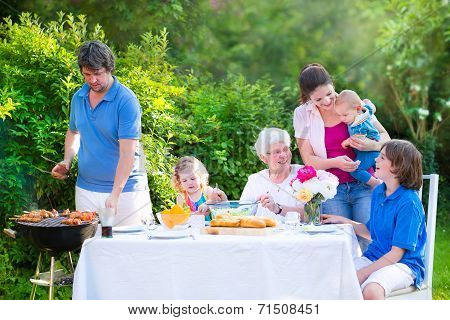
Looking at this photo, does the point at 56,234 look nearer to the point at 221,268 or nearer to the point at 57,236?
the point at 57,236

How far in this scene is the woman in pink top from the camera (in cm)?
415

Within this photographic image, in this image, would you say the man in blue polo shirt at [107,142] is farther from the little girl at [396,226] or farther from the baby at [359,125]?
the little girl at [396,226]

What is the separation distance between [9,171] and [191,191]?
114 centimetres

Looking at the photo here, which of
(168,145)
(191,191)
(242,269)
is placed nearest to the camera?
(242,269)

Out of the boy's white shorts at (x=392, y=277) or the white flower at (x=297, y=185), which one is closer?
the boy's white shorts at (x=392, y=277)

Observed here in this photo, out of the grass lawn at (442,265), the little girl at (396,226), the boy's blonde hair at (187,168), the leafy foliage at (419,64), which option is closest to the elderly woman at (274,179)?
the boy's blonde hair at (187,168)

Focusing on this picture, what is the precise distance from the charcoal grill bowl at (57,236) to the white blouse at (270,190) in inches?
32.9

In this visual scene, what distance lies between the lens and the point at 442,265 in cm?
640

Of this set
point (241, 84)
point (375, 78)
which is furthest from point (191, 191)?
point (375, 78)

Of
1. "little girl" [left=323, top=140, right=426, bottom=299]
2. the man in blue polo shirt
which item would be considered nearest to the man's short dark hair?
the man in blue polo shirt

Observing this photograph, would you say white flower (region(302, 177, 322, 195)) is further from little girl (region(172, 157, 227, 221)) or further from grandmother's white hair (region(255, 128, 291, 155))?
little girl (region(172, 157, 227, 221))

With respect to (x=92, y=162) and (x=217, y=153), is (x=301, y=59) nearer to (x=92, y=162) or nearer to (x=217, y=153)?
(x=217, y=153)

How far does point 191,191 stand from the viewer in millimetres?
4293

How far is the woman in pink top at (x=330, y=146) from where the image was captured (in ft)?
13.6
